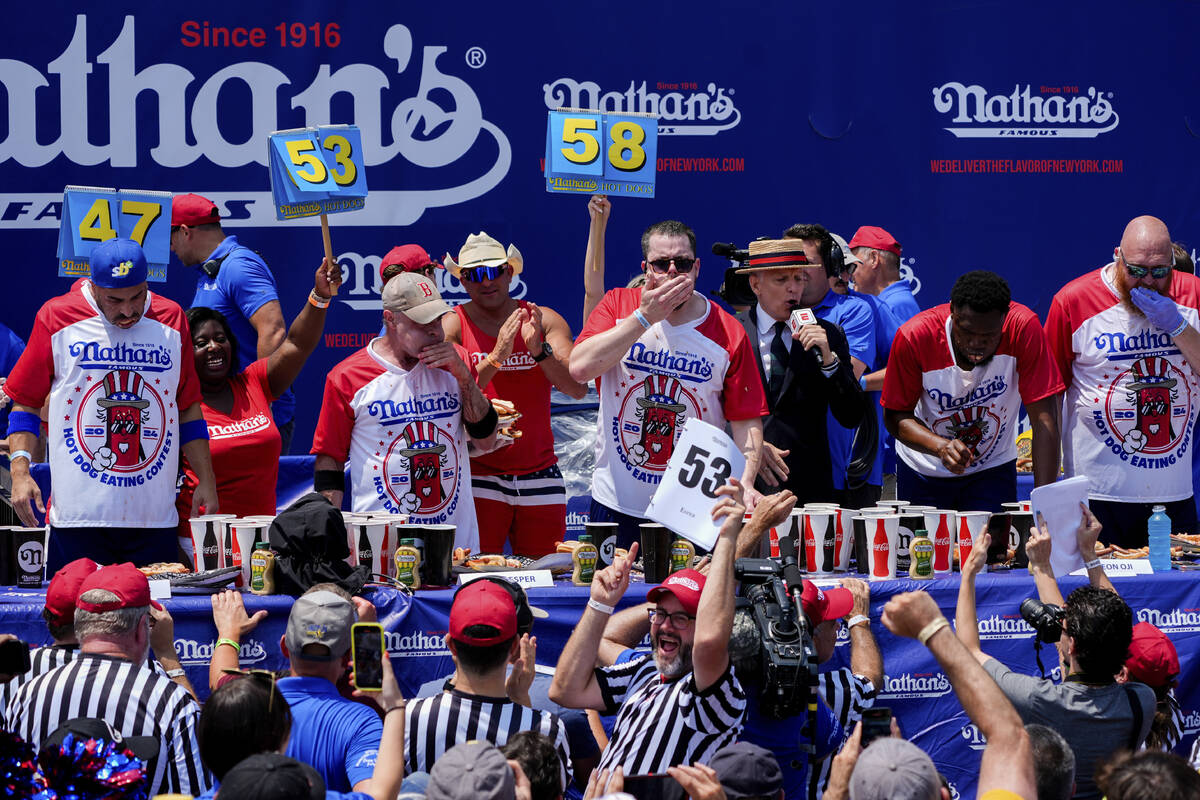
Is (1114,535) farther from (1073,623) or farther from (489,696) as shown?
(489,696)

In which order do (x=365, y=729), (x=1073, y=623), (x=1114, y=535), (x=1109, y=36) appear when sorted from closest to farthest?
1. (x=365, y=729)
2. (x=1073, y=623)
3. (x=1114, y=535)
4. (x=1109, y=36)

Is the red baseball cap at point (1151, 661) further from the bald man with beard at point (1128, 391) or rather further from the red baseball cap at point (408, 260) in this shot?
the red baseball cap at point (408, 260)

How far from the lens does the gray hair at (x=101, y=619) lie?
12.9 ft

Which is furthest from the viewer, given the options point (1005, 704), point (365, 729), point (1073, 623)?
point (1073, 623)

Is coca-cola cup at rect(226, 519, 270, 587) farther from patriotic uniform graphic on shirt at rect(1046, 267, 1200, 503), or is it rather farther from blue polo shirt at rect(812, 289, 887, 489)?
patriotic uniform graphic on shirt at rect(1046, 267, 1200, 503)

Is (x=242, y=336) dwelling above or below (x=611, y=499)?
above

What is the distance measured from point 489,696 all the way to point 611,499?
191 cm

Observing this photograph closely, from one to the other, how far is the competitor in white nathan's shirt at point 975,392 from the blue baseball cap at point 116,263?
2.90 metres

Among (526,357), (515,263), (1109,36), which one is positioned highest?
(1109,36)

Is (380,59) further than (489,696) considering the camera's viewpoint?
Yes

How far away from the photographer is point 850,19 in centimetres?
856

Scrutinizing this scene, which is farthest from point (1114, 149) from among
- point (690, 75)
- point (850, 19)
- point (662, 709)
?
point (662, 709)

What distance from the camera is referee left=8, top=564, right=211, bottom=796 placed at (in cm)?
375

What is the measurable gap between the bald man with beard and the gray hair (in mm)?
3893
